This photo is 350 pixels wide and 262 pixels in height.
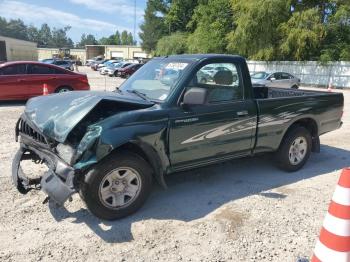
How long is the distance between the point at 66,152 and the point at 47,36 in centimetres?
21015

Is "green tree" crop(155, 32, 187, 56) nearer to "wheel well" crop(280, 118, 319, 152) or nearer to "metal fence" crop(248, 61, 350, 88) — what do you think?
"metal fence" crop(248, 61, 350, 88)

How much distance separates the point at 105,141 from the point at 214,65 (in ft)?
6.74

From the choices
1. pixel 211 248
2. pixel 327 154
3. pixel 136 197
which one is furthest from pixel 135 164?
pixel 327 154

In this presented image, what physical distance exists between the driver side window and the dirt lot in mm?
1306

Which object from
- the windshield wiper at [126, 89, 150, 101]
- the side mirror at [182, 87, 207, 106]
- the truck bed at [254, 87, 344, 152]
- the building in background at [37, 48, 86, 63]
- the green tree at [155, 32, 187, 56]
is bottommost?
the building in background at [37, 48, 86, 63]

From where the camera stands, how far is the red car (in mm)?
12188

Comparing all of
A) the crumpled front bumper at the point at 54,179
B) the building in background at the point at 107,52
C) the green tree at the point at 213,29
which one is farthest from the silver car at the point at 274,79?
the building in background at the point at 107,52

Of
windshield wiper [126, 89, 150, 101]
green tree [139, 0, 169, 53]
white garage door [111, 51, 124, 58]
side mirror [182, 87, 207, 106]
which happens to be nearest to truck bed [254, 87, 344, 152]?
side mirror [182, 87, 207, 106]

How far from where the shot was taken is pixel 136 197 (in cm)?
420

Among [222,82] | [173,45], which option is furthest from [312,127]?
[173,45]

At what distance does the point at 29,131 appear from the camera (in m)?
4.62

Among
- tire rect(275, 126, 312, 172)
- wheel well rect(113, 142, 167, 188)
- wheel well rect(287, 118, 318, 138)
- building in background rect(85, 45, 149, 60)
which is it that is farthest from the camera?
building in background rect(85, 45, 149, 60)

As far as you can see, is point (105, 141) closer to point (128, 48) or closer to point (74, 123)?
point (74, 123)

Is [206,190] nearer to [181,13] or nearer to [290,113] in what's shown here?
[290,113]
